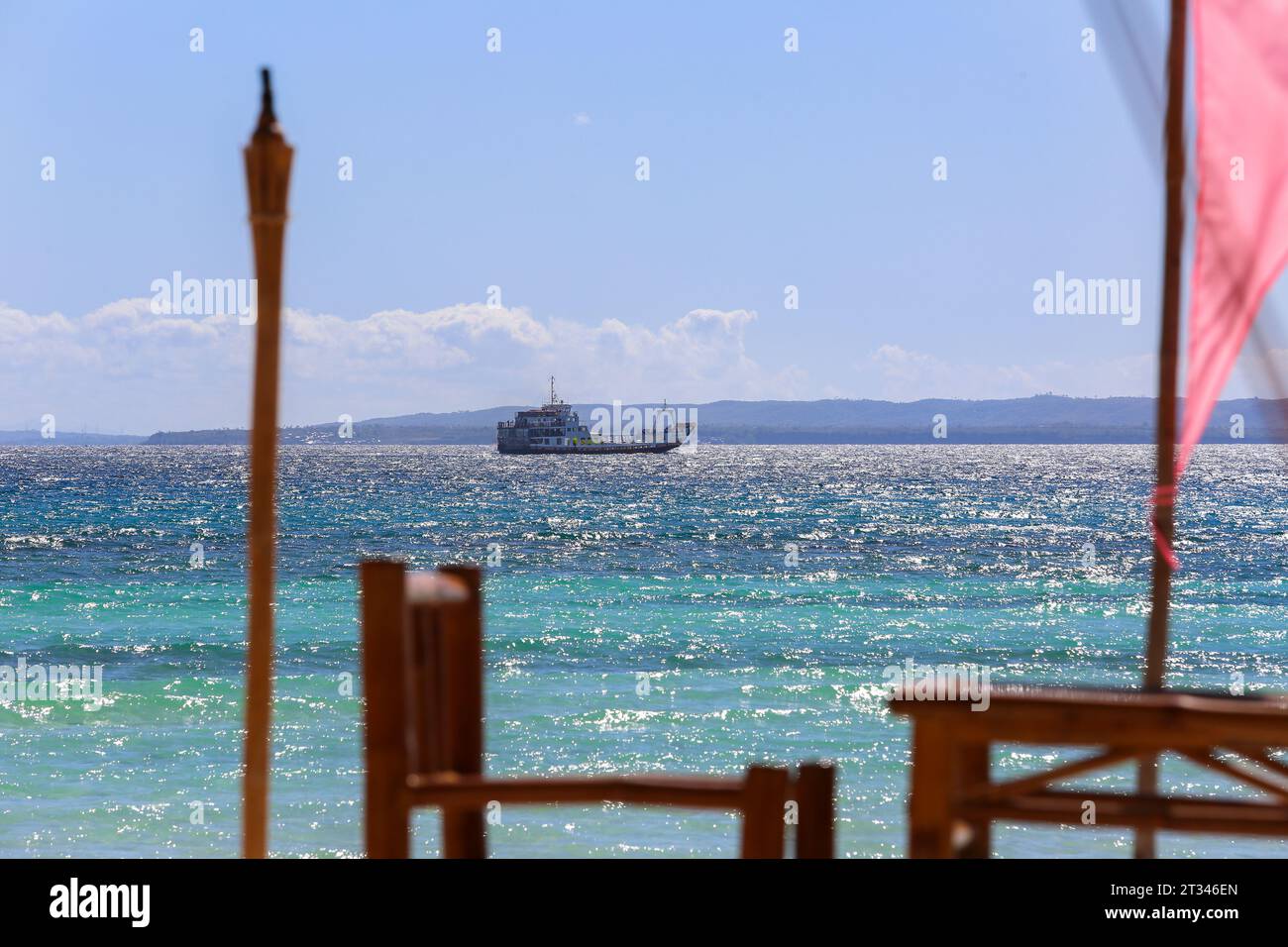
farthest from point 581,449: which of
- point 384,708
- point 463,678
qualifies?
point 384,708

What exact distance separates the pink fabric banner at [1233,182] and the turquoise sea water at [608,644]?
7.90 metres

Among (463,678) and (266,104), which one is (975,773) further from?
(266,104)

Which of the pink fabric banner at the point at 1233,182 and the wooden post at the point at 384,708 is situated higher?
the pink fabric banner at the point at 1233,182

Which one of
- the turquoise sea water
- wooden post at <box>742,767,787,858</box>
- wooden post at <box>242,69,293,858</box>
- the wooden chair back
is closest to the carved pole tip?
wooden post at <box>242,69,293,858</box>

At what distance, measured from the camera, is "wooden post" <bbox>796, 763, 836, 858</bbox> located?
3.64 m

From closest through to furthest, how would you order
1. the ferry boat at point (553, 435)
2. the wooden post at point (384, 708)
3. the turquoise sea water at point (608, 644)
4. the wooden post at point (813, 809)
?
the wooden post at point (384, 708)
the wooden post at point (813, 809)
the turquoise sea water at point (608, 644)
the ferry boat at point (553, 435)

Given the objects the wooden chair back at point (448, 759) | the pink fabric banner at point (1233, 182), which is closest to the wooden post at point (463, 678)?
the wooden chair back at point (448, 759)

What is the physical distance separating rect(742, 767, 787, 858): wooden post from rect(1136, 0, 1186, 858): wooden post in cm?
120

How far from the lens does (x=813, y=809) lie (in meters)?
3.64

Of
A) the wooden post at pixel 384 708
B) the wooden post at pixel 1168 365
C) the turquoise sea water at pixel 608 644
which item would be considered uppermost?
the wooden post at pixel 1168 365

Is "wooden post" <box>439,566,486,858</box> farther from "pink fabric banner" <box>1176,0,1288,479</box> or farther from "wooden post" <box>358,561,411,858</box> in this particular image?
"pink fabric banner" <box>1176,0,1288,479</box>

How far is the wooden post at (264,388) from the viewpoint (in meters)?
3.71

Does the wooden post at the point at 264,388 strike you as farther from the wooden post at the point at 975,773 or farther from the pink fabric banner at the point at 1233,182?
the pink fabric banner at the point at 1233,182
